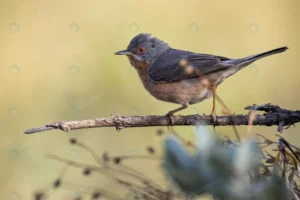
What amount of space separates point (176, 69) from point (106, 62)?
263 cm

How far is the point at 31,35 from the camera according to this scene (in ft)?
22.9

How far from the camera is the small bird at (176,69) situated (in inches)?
153

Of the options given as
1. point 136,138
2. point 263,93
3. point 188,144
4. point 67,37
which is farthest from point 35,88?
point 188,144

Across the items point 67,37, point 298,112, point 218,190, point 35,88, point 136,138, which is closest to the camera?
point 218,190

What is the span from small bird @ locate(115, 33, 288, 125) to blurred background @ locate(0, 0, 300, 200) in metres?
0.93

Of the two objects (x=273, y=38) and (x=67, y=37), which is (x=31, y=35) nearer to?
(x=67, y=37)

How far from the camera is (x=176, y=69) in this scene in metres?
4.24

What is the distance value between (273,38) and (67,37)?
265cm

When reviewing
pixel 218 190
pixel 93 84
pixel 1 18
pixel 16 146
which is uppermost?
pixel 1 18

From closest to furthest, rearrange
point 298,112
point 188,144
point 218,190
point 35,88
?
point 218,190 → point 188,144 → point 298,112 → point 35,88
